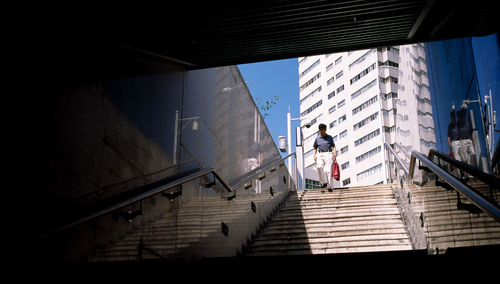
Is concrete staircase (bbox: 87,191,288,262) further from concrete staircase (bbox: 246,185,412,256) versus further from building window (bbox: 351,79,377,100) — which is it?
building window (bbox: 351,79,377,100)

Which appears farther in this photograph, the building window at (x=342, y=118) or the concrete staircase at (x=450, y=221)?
the building window at (x=342, y=118)

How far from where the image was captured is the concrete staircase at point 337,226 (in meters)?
6.84

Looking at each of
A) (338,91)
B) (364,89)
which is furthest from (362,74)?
(338,91)

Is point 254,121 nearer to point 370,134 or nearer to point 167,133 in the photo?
point 167,133

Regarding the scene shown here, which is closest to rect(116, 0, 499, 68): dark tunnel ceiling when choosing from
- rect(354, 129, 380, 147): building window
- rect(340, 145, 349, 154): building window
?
rect(354, 129, 380, 147): building window

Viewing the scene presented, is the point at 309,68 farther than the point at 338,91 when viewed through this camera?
Yes

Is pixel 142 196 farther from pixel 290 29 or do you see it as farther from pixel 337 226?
pixel 337 226

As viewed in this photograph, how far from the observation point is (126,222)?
440cm

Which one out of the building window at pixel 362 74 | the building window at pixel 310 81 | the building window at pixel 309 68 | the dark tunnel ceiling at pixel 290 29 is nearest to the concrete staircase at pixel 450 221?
the dark tunnel ceiling at pixel 290 29

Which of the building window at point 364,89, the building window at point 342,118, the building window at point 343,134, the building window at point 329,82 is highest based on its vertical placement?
the building window at point 329,82

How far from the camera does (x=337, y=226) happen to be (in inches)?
306

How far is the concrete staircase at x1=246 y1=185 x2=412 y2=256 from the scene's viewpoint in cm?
684

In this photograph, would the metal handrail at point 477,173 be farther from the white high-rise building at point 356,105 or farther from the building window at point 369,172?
the building window at point 369,172

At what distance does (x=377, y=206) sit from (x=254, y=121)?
286 cm
